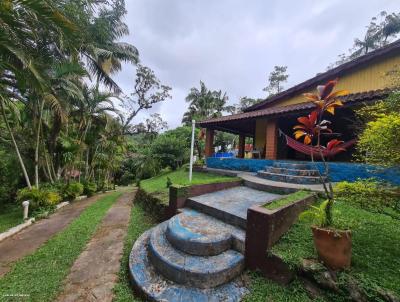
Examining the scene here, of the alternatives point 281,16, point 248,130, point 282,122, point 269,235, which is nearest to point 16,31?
point 269,235

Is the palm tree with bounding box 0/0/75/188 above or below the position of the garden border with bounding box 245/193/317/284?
above

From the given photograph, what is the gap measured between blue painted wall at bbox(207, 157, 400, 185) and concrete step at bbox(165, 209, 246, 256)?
92.5 inches

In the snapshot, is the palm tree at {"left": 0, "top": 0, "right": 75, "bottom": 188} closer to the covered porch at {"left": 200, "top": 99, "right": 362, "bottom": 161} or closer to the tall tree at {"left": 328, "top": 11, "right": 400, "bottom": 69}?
the covered porch at {"left": 200, "top": 99, "right": 362, "bottom": 161}

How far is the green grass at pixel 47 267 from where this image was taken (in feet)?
10.0

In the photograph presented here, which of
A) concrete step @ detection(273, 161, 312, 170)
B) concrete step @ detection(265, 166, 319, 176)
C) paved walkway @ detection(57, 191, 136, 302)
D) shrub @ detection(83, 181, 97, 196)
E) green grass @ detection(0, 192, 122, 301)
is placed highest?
concrete step @ detection(273, 161, 312, 170)

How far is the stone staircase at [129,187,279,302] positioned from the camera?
2842 mm

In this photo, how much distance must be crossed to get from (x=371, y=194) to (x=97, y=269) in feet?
14.3

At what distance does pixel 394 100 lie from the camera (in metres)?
2.96

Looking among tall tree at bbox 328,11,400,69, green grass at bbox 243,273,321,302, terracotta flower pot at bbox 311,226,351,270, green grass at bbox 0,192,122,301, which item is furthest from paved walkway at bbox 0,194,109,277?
tall tree at bbox 328,11,400,69

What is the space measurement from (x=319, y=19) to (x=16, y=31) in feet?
35.9

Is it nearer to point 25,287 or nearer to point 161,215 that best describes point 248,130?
point 161,215

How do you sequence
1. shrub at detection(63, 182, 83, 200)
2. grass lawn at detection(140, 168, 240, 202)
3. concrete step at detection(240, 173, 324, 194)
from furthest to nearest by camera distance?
shrub at detection(63, 182, 83, 200) < grass lawn at detection(140, 168, 240, 202) < concrete step at detection(240, 173, 324, 194)

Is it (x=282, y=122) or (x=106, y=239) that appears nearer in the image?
(x=106, y=239)

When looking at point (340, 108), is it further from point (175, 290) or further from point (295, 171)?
point (175, 290)
